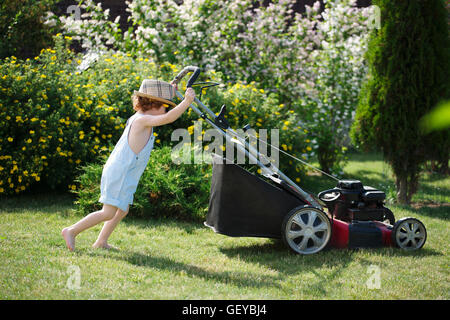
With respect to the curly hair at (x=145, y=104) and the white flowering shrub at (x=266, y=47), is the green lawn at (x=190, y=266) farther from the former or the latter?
the white flowering shrub at (x=266, y=47)

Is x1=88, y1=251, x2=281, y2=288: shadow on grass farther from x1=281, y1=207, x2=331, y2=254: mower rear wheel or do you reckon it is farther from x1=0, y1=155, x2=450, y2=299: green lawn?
x1=281, y1=207, x2=331, y2=254: mower rear wheel

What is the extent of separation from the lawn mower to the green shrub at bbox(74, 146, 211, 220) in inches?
46.5

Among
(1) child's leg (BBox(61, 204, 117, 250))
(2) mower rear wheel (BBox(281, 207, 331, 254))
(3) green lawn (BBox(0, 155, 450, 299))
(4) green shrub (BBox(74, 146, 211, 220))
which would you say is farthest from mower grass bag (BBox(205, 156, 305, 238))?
(4) green shrub (BBox(74, 146, 211, 220))

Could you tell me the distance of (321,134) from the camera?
27.2 feet

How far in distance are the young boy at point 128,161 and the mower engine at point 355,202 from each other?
5.18 ft

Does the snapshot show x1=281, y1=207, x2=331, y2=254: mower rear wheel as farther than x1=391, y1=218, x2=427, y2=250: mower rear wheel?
No

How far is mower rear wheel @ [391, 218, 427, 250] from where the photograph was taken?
14.6ft

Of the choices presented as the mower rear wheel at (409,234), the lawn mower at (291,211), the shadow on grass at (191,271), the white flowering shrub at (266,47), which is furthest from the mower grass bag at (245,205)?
the white flowering shrub at (266,47)

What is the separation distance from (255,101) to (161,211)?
2306 mm

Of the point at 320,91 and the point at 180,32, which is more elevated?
the point at 180,32

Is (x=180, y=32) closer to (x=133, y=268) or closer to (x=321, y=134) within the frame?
(x=321, y=134)

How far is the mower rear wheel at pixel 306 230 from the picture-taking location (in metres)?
4.15

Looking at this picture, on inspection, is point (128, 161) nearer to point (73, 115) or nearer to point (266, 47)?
point (73, 115)
